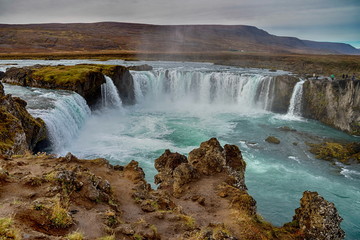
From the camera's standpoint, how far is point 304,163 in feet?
78.8

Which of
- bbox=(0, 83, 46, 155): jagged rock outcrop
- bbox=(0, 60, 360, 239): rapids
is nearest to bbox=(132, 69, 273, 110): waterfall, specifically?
bbox=(0, 60, 360, 239): rapids

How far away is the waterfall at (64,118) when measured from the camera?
Result: 21719 millimetres

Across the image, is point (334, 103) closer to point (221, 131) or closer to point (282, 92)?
point (282, 92)

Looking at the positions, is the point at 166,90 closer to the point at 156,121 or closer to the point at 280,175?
the point at 156,121

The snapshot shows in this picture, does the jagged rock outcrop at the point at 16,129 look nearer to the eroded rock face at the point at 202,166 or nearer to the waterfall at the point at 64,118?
the waterfall at the point at 64,118

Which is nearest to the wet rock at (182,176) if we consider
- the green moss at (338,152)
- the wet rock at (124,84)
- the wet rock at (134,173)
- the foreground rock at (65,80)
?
the wet rock at (134,173)

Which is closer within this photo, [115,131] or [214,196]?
[214,196]

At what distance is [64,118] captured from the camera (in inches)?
984

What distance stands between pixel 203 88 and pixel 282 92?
14.1 meters

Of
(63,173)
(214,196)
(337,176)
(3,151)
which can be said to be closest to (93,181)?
(63,173)

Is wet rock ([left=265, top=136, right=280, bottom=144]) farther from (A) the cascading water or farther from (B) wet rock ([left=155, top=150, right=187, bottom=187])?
(A) the cascading water

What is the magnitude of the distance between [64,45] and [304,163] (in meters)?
136

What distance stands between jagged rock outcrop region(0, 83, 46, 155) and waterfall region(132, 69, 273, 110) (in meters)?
27.1

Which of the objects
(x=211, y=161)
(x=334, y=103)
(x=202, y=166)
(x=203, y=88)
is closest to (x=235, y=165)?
(x=211, y=161)
